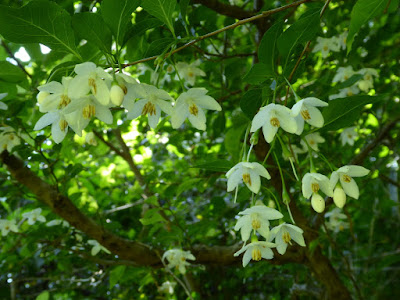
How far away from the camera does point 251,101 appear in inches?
43.7

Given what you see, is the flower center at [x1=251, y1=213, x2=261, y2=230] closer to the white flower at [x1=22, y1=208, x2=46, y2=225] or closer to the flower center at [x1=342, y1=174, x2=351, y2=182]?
the flower center at [x1=342, y1=174, x2=351, y2=182]

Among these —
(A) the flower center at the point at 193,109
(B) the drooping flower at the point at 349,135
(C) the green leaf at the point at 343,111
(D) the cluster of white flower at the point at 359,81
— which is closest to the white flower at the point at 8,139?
(A) the flower center at the point at 193,109

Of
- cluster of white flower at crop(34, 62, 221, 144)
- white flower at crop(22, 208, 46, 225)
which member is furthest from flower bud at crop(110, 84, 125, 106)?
white flower at crop(22, 208, 46, 225)

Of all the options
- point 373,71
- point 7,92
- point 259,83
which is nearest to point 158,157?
point 373,71

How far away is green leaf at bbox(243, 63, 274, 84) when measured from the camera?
999 mm

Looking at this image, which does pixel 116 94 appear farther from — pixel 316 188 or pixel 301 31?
pixel 316 188

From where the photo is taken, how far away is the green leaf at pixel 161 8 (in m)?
1.08

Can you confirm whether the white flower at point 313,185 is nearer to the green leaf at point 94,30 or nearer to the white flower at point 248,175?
the white flower at point 248,175

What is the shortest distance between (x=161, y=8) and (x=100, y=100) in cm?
33

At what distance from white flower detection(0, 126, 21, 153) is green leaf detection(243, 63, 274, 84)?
1.32 metres

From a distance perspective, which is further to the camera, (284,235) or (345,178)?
(284,235)

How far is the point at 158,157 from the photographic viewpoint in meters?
4.68

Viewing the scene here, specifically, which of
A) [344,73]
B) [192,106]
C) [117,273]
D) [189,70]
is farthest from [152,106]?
[117,273]

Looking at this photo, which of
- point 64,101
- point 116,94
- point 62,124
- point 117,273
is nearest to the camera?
point 116,94
